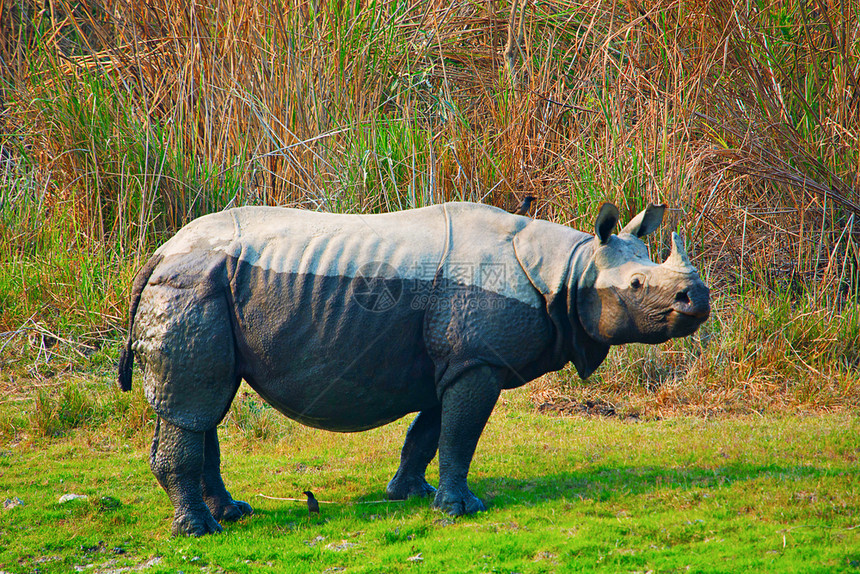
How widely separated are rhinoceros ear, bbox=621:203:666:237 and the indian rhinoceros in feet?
0.04

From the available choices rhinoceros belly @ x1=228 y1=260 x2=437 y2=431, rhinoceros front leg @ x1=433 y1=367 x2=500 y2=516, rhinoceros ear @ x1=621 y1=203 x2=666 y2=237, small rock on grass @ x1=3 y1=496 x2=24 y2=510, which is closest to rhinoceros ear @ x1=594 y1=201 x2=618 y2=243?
rhinoceros ear @ x1=621 y1=203 x2=666 y2=237

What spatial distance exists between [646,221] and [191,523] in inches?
128

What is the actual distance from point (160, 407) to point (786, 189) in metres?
7.04

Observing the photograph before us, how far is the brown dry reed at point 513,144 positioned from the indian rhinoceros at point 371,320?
9.87 feet

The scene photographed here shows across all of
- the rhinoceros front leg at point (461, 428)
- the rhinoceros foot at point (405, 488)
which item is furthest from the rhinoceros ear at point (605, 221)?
the rhinoceros foot at point (405, 488)

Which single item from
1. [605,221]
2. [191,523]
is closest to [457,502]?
[191,523]

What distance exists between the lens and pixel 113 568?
4699 mm

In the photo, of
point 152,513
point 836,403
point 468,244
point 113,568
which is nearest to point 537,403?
point 836,403

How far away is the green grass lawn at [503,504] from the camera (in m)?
4.48

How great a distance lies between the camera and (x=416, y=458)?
5582 millimetres

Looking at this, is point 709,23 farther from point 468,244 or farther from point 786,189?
point 468,244

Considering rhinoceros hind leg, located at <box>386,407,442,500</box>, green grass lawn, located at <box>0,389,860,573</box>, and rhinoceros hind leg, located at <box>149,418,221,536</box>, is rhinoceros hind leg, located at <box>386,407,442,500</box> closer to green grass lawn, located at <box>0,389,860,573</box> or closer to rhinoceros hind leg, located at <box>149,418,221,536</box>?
green grass lawn, located at <box>0,389,860,573</box>

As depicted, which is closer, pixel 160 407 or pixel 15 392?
pixel 160 407

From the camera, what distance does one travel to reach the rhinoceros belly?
4914mm
